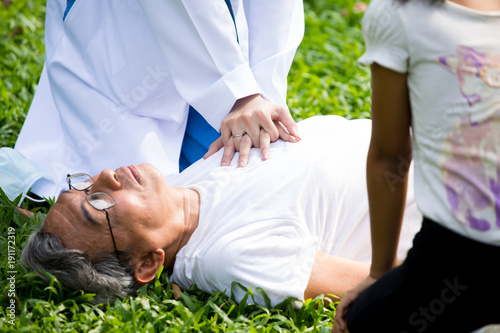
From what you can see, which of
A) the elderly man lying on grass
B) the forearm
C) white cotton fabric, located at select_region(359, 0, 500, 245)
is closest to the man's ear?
the elderly man lying on grass

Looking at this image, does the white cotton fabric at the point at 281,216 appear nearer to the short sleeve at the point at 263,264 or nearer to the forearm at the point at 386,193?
the short sleeve at the point at 263,264

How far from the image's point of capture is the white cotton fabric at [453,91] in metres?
1.56

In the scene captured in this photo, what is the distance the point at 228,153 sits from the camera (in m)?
2.88

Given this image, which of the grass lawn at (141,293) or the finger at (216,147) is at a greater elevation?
the finger at (216,147)

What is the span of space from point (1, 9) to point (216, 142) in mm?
4017

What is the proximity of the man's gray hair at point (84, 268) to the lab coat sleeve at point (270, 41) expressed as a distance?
120cm

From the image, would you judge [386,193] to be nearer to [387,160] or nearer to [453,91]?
[387,160]

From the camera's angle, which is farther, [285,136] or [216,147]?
[216,147]

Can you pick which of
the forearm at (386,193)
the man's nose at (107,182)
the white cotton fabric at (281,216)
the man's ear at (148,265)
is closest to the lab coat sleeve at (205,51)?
the white cotton fabric at (281,216)

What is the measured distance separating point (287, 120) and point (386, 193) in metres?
1.18

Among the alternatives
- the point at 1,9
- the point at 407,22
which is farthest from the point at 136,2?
the point at 1,9

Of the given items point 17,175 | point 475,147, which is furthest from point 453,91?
point 17,175

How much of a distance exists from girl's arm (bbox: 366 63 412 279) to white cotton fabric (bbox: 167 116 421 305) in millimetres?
596

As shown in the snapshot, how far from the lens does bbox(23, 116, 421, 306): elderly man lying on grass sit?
246cm
